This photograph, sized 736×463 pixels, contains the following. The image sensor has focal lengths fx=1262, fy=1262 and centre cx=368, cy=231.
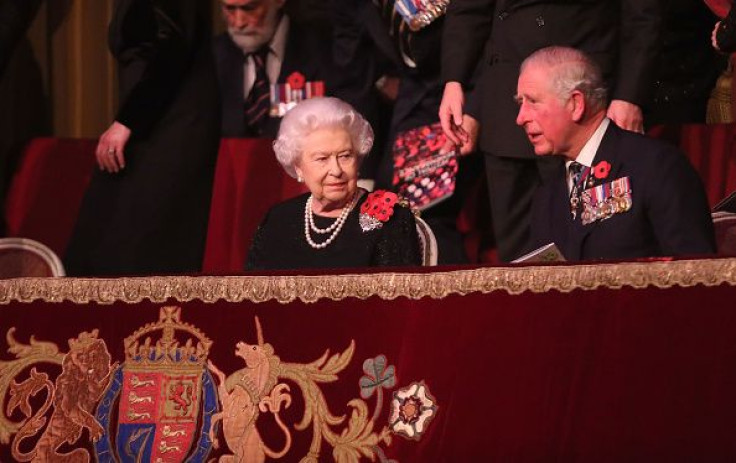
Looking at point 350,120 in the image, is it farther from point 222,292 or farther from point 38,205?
point 38,205

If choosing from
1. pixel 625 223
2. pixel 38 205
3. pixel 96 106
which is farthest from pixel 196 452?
pixel 96 106

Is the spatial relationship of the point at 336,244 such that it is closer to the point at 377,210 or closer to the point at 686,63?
the point at 377,210

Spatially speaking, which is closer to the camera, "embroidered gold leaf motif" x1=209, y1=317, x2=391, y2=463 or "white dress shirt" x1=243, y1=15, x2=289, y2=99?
"embroidered gold leaf motif" x1=209, y1=317, x2=391, y2=463

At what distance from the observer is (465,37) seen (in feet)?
10.8

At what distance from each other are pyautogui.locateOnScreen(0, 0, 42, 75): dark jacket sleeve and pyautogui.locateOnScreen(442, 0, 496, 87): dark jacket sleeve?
1.51 m

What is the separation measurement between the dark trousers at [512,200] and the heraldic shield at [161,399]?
3.70ft

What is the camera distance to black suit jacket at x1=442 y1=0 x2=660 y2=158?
303cm

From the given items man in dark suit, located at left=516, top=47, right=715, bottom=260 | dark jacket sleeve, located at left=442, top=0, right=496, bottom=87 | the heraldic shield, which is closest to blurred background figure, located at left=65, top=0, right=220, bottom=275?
dark jacket sleeve, located at left=442, top=0, right=496, bottom=87

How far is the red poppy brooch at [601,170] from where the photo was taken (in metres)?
2.72

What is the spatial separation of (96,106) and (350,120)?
2096mm

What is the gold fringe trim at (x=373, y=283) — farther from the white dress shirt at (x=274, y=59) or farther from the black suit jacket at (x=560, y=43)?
the white dress shirt at (x=274, y=59)

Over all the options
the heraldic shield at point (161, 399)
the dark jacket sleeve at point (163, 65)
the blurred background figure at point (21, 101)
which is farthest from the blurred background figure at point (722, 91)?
the blurred background figure at point (21, 101)

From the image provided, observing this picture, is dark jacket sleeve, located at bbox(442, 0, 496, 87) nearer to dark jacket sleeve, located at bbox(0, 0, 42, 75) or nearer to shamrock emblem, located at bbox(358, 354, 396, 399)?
shamrock emblem, located at bbox(358, 354, 396, 399)

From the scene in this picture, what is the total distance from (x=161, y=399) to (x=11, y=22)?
2.16 m
